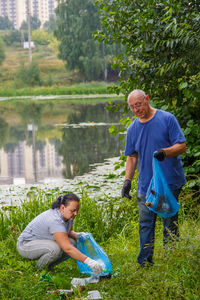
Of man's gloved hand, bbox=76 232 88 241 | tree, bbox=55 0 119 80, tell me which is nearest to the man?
A: man's gloved hand, bbox=76 232 88 241

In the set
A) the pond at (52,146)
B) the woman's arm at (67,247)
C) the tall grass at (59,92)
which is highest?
the woman's arm at (67,247)

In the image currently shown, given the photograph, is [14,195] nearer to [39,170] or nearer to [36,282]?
[39,170]

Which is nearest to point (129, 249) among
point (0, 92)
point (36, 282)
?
point (36, 282)

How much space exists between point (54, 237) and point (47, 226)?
0.12m

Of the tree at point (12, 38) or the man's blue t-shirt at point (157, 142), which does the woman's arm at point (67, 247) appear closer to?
the man's blue t-shirt at point (157, 142)

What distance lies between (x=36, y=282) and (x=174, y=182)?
1.37 m

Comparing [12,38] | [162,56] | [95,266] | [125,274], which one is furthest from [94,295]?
[12,38]

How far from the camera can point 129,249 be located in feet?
15.7

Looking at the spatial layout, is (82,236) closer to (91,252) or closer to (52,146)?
(91,252)

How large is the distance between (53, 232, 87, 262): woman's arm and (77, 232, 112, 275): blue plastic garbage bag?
6.8 inches

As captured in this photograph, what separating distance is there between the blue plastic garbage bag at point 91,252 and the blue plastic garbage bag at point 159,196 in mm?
604

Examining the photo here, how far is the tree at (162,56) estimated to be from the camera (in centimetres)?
527

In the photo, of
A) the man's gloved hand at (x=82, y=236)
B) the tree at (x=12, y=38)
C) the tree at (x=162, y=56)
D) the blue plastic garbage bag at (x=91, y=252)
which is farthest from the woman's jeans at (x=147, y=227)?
the tree at (x=12, y=38)

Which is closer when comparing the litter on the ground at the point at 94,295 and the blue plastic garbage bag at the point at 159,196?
the litter on the ground at the point at 94,295
